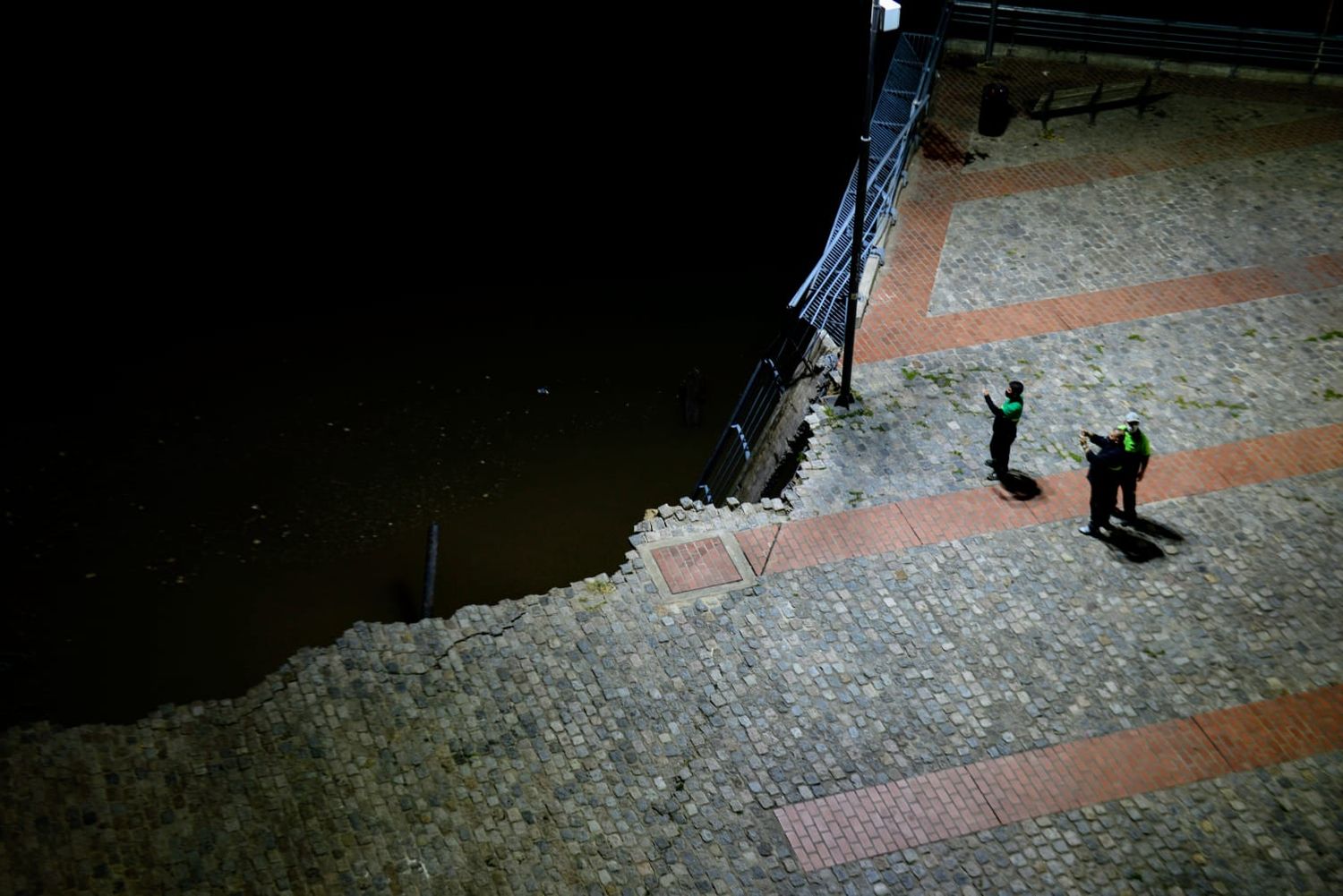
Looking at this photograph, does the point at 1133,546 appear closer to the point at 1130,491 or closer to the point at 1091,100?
the point at 1130,491

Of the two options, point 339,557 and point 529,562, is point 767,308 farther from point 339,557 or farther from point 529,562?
point 339,557

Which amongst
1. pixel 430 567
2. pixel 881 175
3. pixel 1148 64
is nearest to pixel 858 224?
pixel 881 175

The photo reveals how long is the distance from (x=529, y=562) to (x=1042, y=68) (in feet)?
40.7

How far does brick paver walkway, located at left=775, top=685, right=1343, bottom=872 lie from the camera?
37.7ft

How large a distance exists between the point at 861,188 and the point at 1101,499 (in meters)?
4.13

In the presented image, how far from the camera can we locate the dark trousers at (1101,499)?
13.6m

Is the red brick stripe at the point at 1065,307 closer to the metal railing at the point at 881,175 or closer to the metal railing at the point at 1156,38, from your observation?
the metal railing at the point at 881,175

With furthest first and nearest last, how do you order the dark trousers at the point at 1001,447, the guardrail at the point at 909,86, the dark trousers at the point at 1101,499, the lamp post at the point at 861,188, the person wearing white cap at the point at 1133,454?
the guardrail at the point at 909,86
the dark trousers at the point at 1001,447
the dark trousers at the point at 1101,499
the person wearing white cap at the point at 1133,454
the lamp post at the point at 861,188

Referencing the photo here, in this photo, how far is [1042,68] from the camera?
22125 mm

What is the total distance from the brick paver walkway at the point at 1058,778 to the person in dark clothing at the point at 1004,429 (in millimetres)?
3509

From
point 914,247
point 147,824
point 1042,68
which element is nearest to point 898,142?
point 914,247

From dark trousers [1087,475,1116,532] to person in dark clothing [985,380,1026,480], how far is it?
0.98 metres

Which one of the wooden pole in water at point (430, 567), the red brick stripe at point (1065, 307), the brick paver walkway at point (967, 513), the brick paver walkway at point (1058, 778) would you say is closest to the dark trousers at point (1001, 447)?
the brick paver walkway at point (967, 513)

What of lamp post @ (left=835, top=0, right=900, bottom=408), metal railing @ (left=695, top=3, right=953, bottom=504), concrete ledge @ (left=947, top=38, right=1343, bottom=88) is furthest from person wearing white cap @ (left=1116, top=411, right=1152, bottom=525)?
concrete ledge @ (left=947, top=38, right=1343, bottom=88)
